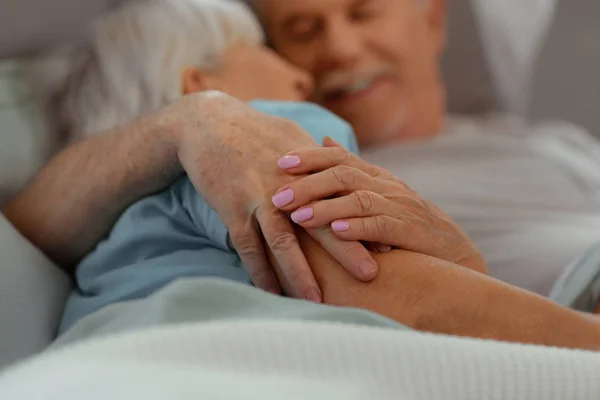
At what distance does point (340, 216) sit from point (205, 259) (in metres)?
0.20

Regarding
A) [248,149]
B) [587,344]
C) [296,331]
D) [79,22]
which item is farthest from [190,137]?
[79,22]

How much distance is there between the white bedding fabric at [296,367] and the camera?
1.50 feet

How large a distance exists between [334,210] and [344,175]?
56mm

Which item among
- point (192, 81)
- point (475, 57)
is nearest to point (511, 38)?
point (475, 57)

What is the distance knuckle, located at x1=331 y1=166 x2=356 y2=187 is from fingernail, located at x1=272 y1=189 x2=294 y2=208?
2.4 inches

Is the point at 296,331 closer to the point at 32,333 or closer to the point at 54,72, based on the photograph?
the point at 32,333

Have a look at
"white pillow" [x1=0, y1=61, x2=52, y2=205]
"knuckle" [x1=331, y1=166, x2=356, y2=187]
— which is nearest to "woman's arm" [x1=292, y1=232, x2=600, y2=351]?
"knuckle" [x1=331, y1=166, x2=356, y2=187]

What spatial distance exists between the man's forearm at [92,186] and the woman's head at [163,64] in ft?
0.68

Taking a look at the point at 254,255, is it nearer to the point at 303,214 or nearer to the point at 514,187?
the point at 303,214

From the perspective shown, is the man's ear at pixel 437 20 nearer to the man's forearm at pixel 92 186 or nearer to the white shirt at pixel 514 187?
the white shirt at pixel 514 187

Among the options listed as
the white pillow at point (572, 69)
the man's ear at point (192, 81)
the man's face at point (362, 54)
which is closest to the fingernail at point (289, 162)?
the man's ear at point (192, 81)

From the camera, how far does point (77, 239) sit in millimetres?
937

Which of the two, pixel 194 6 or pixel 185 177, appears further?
pixel 194 6

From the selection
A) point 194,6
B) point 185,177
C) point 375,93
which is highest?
point 194,6
